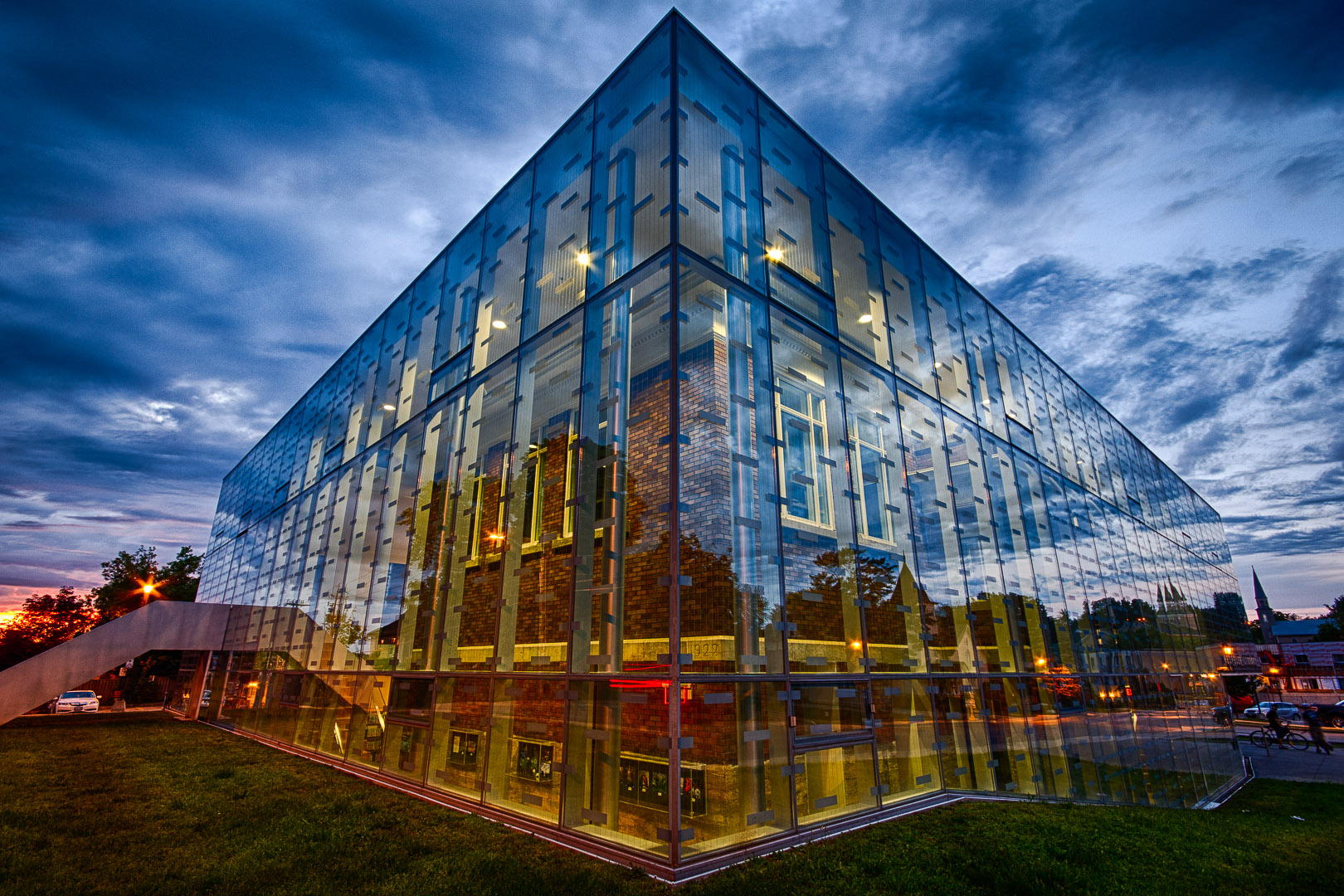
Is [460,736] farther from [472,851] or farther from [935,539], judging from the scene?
[935,539]

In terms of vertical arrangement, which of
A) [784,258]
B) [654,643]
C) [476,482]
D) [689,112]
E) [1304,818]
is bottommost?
[1304,818]

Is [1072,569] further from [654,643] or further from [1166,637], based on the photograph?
[654,643]

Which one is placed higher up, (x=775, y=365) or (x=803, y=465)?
(x=775, y=365)

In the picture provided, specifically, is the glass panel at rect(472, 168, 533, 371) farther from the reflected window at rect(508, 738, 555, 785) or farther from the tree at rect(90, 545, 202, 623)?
the tree at rect(90, 545, 202, 623)

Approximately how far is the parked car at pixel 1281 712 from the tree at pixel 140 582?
80.5 metres

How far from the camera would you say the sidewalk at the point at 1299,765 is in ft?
70.6

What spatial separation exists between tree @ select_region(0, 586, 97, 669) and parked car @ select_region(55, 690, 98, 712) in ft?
59.3

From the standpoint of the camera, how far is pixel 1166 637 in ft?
66.7

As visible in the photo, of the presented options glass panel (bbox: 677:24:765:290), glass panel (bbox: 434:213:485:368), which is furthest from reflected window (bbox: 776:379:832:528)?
glass panel (bbox: 434:213:485:368)

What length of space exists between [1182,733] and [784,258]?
19.8 metres

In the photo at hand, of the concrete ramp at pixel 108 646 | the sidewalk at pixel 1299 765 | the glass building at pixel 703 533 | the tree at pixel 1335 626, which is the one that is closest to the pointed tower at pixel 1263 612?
the tree at pixel 1335 626

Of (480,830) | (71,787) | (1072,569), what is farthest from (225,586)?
(1072,569)

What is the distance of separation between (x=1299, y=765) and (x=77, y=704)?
64094 mm

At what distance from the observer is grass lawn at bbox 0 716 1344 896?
5977 mm
